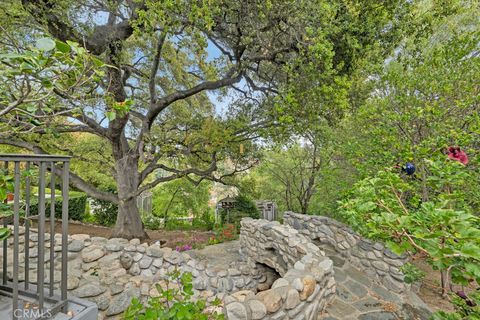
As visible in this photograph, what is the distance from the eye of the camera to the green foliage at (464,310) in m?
1.31

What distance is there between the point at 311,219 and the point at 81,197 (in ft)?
31.6

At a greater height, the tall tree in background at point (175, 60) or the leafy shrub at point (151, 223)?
the tall tree in background at point (175, 60)

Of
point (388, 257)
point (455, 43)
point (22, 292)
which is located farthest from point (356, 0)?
point (22, 292)

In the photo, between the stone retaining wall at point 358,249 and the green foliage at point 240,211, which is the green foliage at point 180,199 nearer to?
the green foliage at point 240,211

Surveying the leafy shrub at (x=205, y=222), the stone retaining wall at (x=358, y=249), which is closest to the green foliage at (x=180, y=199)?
the leafy shrub at (x=205, y=222)

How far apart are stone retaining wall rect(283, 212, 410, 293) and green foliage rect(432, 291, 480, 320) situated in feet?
7.48

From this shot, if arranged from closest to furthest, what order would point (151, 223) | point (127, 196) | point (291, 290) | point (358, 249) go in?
point (291, 290) → point (358, 249) → point (127, 196) → point (151, 223)

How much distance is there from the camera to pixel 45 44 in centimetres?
104

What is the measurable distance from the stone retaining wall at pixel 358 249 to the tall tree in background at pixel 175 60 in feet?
8.07

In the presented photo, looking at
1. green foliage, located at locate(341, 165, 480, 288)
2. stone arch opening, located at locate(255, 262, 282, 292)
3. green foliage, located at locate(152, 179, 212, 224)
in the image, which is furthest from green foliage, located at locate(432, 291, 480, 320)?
green foliage, located at locate(152, 179, 212, 224)

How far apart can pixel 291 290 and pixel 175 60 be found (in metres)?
5.12

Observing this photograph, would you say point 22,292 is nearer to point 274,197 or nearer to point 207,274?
point 207,274

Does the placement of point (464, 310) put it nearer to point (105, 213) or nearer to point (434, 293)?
point (434, 293)

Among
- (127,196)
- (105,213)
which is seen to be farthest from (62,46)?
(105,213)
